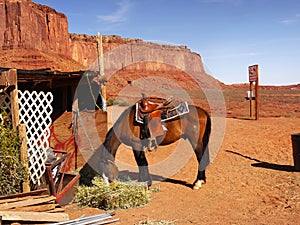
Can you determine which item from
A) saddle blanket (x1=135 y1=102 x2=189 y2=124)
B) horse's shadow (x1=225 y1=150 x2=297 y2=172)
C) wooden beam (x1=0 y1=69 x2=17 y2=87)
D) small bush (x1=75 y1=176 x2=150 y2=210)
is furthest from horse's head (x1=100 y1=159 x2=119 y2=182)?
horse's shadow (x1=225 y1=150 x2=297 y2=172)

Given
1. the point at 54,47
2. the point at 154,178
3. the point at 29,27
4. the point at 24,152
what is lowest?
the point at 154,178

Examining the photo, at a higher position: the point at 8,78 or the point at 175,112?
the point at 8,78

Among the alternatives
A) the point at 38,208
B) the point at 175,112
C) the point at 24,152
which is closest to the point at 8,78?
the point at 24,152

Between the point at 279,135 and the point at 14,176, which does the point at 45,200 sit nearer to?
the point at 14,176

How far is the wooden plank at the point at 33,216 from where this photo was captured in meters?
4.74

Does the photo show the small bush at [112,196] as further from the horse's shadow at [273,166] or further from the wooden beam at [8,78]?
the horse's shadow at [273,166]

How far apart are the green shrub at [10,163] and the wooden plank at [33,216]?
1.01 metres

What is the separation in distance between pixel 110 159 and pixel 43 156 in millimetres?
1619

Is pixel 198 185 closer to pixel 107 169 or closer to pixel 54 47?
pixel 107 169

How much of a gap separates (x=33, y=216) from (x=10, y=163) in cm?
124

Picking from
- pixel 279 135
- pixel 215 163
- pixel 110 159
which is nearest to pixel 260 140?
pixel 279 135

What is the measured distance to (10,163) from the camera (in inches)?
223

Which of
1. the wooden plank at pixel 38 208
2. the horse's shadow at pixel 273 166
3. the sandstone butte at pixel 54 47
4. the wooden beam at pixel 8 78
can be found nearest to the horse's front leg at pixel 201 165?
the horse's shadow at pixel 273 166

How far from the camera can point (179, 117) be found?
7.17m
